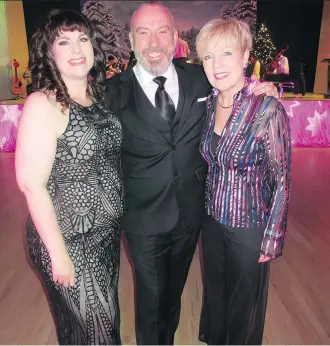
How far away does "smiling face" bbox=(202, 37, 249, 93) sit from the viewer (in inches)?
62.5

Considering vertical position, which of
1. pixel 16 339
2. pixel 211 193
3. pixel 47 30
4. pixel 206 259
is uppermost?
pixel 47 30

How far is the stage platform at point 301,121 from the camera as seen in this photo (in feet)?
21.9

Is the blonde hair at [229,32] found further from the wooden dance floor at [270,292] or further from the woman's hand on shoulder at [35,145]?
the wooden dance floor at [270,292]

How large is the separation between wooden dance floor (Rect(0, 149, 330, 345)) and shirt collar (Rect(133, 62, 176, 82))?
5.11 feet

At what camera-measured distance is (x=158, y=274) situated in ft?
6.20

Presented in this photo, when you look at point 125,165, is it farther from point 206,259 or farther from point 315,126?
point 315,126

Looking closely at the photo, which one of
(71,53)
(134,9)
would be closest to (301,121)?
(71,53)

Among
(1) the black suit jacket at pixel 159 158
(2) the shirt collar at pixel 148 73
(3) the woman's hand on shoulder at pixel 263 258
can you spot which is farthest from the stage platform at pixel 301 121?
(3) the woman's hand on shoulder at pixel 263 258

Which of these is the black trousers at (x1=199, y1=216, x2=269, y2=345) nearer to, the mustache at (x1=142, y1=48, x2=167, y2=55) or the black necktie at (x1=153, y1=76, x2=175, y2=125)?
the black necktie at (x1=153, y1=76, x2=175, y2=125)

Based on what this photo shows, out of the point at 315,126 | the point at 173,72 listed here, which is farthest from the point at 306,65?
the point at 173,72

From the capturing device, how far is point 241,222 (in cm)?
164

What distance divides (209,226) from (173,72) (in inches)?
33.3

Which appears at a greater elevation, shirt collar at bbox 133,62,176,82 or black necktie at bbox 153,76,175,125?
shirt collar at bbox 133,62,176,82

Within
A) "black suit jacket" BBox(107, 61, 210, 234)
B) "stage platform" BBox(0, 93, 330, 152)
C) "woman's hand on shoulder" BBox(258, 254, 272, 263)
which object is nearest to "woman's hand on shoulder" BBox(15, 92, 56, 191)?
"black suit jacket" BBox(107, 61, 210, 234)
